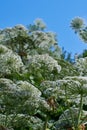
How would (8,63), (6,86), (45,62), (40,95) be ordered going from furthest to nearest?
(45,62) < (8,63) < (40,95) < (6,86)

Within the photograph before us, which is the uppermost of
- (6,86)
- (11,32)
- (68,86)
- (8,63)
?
(11,32)

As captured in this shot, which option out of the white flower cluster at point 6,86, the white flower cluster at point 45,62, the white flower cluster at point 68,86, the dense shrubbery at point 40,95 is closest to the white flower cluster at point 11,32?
the dense shrubbery at point 40,95

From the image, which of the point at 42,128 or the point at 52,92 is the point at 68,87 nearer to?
the point at 52,92

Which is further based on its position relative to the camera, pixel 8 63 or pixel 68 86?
pixel 8 63

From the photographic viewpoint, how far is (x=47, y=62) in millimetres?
7172

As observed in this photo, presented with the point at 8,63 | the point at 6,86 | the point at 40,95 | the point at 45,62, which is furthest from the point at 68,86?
the point at 45,62

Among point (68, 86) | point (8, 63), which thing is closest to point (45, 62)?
point (8, 63)

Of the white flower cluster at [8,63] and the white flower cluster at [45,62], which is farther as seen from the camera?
the white flower cluster at [45,62]

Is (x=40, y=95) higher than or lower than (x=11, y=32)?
lower

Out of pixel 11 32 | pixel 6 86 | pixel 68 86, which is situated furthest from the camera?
pixel 11 32

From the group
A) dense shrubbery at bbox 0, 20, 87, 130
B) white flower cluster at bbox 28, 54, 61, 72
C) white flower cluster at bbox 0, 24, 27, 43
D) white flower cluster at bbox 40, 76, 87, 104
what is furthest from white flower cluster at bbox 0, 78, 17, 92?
white flower cluster at bbox 0, 24, 27, 43

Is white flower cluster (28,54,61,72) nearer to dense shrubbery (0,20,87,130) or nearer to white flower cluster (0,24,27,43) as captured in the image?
dense shrubbery (0,20,87,130)

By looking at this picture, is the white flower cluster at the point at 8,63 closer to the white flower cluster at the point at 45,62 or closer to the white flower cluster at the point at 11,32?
the white flower cluster at the point at 45,62

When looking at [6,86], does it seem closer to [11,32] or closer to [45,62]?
[45,62]
